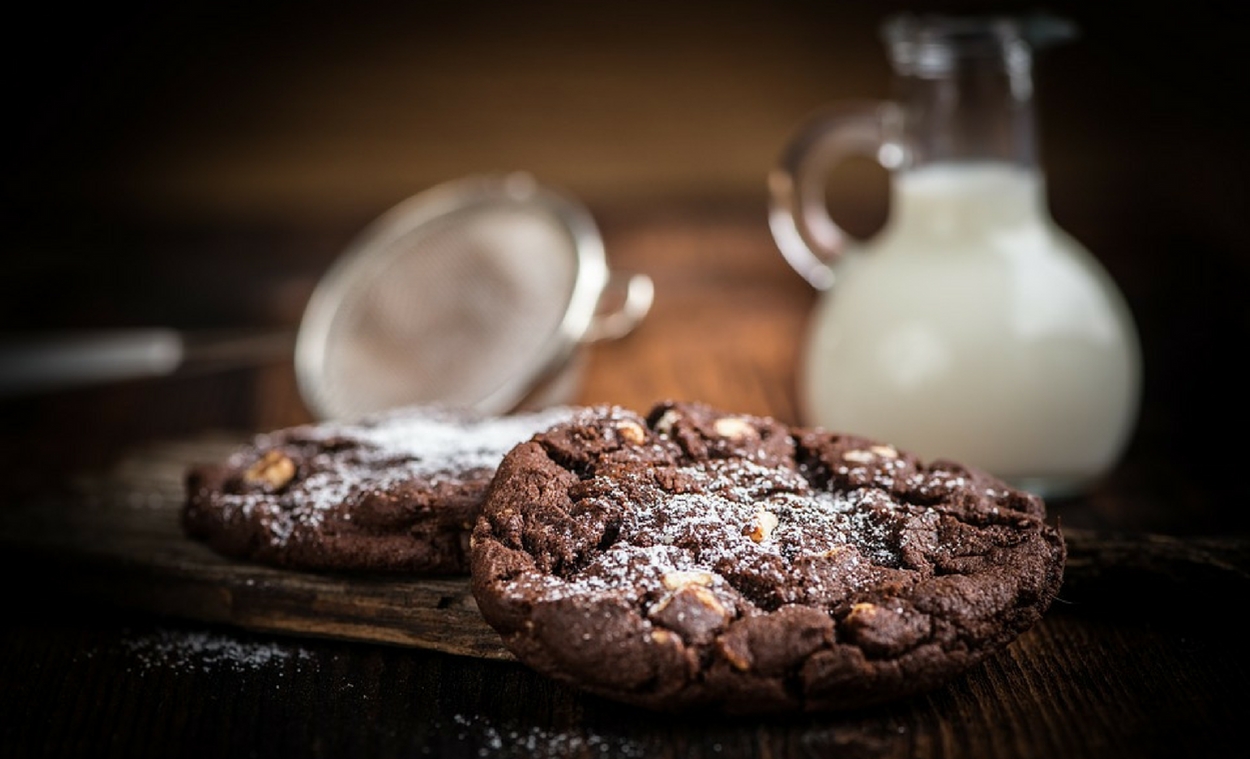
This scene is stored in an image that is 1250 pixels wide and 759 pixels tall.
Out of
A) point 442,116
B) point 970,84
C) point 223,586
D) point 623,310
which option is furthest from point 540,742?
point 442,116

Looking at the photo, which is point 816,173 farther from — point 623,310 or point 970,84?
point 623,310

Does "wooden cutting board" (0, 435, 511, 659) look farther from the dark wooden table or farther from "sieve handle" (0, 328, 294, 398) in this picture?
"sieve handle" (0, 328, 294, 398)

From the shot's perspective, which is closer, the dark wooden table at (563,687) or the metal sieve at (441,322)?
the dark wooden table at (563,687)

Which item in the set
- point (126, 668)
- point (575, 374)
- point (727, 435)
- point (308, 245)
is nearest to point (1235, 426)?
point (575, 374)

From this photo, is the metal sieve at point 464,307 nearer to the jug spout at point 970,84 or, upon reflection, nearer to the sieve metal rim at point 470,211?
the sieve metal rim at point 470,211

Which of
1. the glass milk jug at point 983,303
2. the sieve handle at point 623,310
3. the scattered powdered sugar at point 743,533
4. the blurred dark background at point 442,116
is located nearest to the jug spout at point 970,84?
the glass milk jug at point 983,303

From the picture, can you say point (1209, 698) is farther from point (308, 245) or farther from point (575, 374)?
point (308, 245)

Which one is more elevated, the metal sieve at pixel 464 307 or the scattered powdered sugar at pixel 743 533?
the scattered powdered sugar at pixel 743 533

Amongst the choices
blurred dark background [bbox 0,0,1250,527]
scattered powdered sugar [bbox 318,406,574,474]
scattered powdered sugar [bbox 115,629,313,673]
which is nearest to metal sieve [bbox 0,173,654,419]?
scattered powdered sugar [bbox 318,406,574,474]
